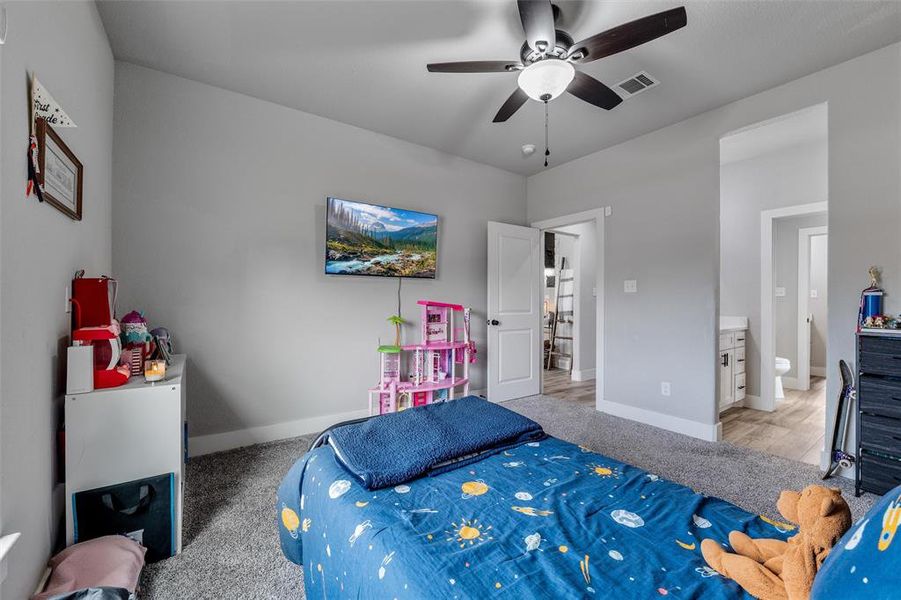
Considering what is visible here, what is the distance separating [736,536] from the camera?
90 centimetres

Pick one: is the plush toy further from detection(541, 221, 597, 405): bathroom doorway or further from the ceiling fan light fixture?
detection(541, 221, 597, 405): bathroom doorway

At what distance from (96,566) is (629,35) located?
10.4ft

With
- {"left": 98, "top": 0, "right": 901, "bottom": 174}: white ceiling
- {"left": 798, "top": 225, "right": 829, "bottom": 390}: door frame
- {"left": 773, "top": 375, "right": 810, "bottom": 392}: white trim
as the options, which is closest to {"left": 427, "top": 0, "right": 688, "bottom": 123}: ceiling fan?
{"left": 98, "top": 0, "right": 901, "bottom": 174}: white ceiling

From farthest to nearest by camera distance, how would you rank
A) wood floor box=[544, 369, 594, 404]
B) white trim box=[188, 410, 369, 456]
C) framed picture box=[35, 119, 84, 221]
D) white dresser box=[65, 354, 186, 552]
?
wood floor box=[544, 369, 594, 404] → white trim box=[188, 410, 369, 456] → white dresser box=[65, 354, 186, 552] → framed picture box=[35, 119, 84, 221]

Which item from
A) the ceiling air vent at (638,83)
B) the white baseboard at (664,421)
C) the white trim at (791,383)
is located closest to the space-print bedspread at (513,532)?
the white baseboard at (664,421)

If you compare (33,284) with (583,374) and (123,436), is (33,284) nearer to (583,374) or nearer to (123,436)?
(123,436)

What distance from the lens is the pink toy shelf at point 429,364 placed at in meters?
3.38

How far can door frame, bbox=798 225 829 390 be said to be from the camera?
4.59 m

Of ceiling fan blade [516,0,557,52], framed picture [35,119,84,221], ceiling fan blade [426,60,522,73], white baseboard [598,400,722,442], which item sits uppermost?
ceiling fan blade [516,0,557,52]

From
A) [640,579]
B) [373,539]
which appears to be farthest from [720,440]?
[373,539]

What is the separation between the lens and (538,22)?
1.76m

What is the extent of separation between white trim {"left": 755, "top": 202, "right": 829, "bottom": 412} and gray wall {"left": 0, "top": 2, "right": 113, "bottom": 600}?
5409mm

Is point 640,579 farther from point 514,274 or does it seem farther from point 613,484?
point 514,274

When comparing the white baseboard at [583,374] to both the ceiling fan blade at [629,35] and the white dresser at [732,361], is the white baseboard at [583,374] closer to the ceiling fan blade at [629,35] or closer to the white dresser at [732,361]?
the white dresser at [732,361]
